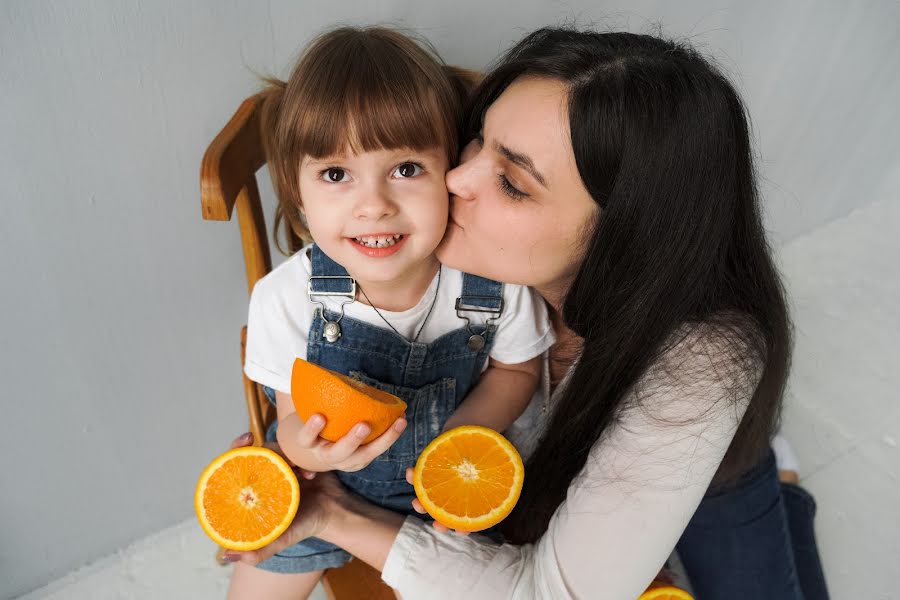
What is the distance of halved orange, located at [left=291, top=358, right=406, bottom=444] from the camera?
750 millimetres

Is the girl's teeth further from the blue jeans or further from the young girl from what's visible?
the blue jeans

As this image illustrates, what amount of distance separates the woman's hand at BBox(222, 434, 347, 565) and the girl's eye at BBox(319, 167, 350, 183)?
0.40 metres

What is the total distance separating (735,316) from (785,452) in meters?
0.84

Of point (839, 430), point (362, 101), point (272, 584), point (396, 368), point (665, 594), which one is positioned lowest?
point (839, 430)

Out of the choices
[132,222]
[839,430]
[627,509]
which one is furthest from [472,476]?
[839,430]

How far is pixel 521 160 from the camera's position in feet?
2.69

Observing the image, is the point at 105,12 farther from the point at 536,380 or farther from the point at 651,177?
the point at 536,380

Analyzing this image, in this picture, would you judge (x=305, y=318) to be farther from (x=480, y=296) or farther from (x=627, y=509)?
(x=627, y=509)

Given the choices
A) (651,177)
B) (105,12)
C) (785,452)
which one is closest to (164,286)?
(105,12)

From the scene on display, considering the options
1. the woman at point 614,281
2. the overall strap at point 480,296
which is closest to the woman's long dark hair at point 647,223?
the woman at point 614,281

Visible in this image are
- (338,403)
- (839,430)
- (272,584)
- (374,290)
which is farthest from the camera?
(839,430)

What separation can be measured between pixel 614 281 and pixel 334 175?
1.34 feet

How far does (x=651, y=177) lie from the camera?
0.81 m

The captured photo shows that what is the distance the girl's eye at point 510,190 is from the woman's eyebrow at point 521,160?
0.03 m
